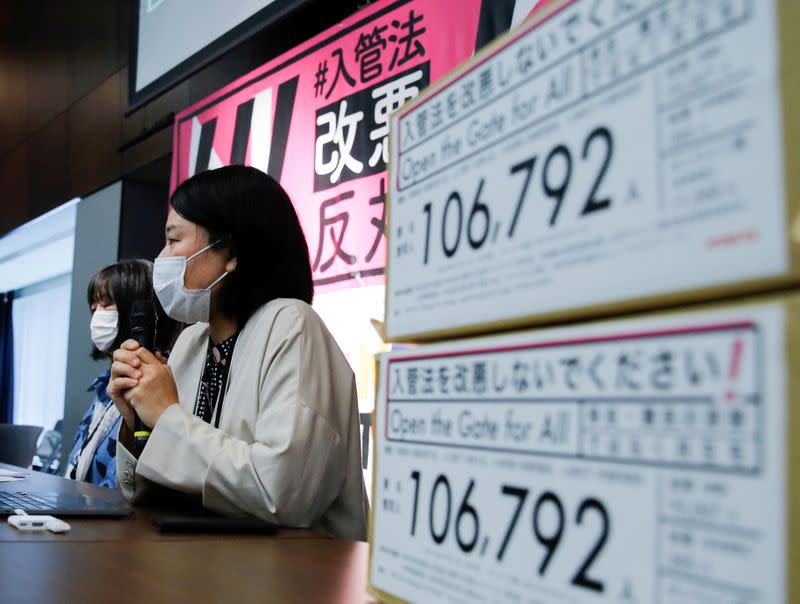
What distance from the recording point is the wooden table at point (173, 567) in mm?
559

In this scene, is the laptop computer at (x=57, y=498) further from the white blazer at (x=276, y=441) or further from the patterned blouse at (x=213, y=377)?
the patterned blouse at (x=213, y=377)

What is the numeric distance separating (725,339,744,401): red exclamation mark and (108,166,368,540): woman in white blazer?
773 millimetres

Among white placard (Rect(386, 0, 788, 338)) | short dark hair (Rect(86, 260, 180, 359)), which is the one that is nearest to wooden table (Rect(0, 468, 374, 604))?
white placard (Rect(386, 0, 788, 338))

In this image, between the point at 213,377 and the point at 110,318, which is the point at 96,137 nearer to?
the point at 110,318

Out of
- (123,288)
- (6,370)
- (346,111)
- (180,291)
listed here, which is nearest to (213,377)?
(180,291)

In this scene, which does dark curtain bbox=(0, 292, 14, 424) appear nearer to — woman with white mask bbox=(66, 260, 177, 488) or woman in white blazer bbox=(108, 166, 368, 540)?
woman with white mask bbox=(66, 260, 177, 488)

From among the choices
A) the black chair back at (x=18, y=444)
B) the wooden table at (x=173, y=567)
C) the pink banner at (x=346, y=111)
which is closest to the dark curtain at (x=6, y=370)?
the black chair back at (x=18, y=444)

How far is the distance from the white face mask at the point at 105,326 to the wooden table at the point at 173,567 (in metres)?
1.41

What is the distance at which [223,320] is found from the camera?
1350 millimetres

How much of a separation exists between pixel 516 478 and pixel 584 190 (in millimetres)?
144

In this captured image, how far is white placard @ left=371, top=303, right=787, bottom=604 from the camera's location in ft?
0.94

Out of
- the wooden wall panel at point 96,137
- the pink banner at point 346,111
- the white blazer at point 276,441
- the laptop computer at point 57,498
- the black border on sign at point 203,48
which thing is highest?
the wooden wall panel at point 96,137

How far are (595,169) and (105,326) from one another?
2023 millimetres

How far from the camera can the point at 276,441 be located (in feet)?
3.34
